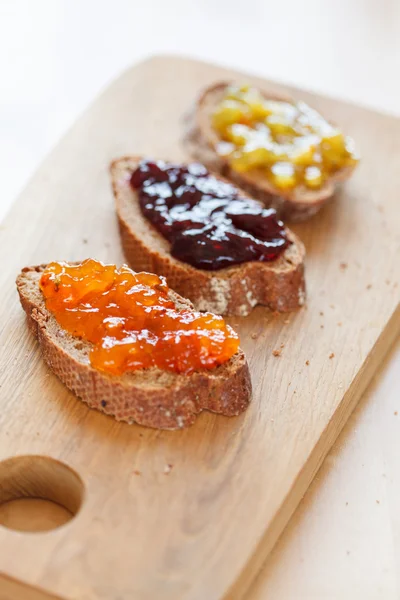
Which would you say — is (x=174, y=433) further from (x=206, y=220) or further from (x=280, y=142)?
(x=280, y=142)

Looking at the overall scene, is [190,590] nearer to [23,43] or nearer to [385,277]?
[385,277]

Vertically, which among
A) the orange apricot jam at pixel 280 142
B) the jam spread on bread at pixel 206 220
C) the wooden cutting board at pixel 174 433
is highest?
the orange apricot jam at pixel 280 142

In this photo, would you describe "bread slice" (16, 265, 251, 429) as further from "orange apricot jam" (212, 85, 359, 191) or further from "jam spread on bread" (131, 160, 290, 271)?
"orange apricot jam" (212, 85, 359, 191)

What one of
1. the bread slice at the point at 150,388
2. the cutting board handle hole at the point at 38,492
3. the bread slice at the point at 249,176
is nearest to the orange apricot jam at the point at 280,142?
the bread slice at the point at 249,176

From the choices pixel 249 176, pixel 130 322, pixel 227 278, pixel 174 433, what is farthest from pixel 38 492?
pixel 249 176

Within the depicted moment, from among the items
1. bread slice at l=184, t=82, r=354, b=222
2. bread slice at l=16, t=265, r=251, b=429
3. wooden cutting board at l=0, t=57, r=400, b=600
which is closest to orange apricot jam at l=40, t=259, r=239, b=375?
bread slice at l=16, t=265, r=251, b=429

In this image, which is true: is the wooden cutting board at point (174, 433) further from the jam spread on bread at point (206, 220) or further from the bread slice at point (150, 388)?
the jam spread on bread at point (206, 220)
